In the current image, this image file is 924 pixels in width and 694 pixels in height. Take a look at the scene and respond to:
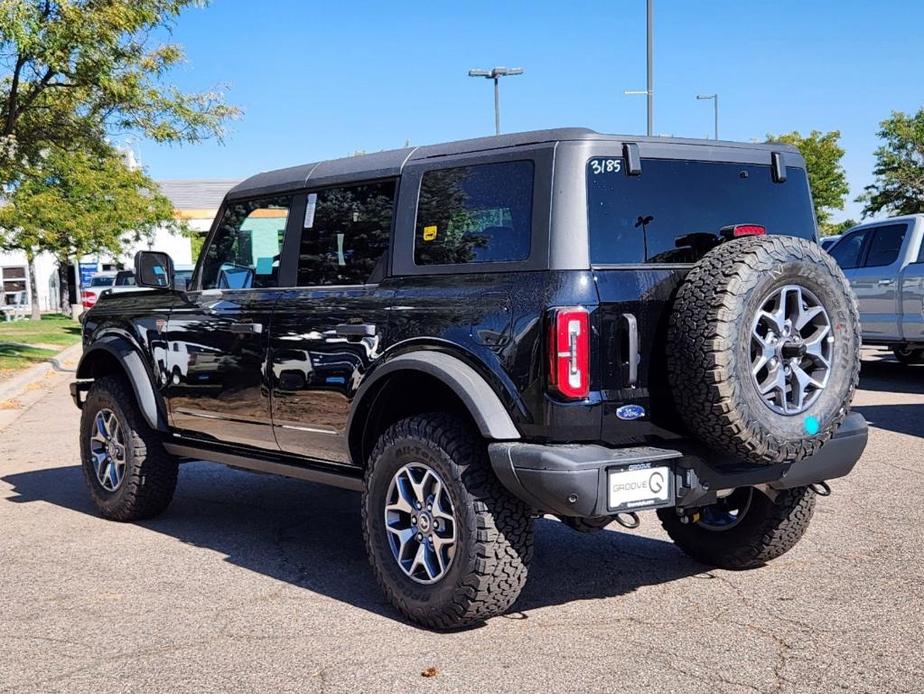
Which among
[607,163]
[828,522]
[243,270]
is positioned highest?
[607,163]

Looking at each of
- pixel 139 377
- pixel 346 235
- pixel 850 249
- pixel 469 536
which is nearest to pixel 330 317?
pixel 346 235

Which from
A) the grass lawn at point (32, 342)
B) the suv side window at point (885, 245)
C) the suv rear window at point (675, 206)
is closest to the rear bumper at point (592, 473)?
the suv rear window at point (675, 206)

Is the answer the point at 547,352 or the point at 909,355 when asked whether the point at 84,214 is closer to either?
the point at 909,355

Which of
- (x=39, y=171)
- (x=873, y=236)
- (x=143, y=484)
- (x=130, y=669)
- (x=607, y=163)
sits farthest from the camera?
(x=39, y=171)

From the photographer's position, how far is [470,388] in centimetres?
458

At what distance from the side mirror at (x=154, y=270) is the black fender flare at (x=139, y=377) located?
0.41 metres

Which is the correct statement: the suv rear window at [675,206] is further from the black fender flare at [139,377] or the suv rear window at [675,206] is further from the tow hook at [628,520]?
the black fender flare at [139,377]

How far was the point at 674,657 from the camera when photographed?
438 centimetres

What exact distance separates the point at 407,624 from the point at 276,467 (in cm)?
139

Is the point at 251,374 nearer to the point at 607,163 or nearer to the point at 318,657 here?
the point at 318,657

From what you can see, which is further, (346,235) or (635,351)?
(346,235)

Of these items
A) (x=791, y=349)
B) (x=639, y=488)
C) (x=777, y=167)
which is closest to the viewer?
(x=639, y=488)

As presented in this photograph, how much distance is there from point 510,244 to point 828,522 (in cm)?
305

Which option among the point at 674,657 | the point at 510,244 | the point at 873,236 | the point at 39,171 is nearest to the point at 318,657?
the point at 674,657
